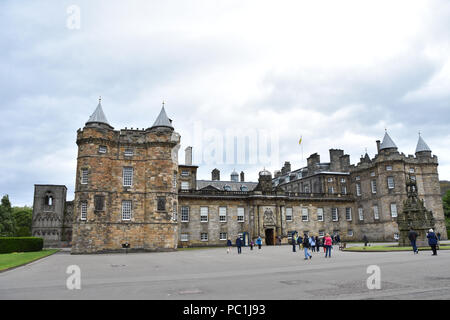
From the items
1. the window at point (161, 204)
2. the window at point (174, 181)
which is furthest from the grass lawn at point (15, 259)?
the window at point (174, 181)

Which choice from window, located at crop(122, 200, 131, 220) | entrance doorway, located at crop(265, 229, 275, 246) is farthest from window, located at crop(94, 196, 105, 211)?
entrance doorway, located at crop(265, 229, 275, 246)

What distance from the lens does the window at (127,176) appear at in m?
38.7

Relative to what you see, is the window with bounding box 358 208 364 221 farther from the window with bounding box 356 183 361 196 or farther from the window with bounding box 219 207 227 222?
the window with bounding box 219 207 227 222

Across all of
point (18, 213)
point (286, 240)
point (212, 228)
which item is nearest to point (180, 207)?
point (212, 228)

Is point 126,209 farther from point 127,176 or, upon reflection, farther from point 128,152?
point 128,152

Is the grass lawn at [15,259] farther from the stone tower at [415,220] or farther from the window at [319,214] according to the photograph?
the window at [319,214]

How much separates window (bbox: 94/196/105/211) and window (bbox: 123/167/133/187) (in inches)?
120

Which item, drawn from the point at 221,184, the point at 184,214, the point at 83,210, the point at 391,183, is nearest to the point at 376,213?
the point at 391,183

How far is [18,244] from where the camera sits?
1478 inches

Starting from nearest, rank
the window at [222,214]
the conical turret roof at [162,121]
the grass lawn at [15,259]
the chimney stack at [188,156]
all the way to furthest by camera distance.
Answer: the grass lawn at [15,259], the conical turret roof at [162,121], the window at [222,214], the chimney stack at [188,156]

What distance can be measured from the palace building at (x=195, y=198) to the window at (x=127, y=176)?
112 millimetres

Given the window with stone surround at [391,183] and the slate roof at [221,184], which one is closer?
the window with stone surround at [391,183]

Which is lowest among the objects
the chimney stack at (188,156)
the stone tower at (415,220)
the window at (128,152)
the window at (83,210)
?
the stone tower at (415,220)
